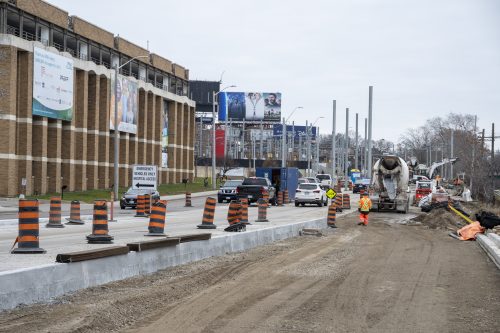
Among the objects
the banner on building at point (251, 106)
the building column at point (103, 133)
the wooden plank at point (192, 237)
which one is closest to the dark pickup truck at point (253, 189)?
the building column at point (103, 133)

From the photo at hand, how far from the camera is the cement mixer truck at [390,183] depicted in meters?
46.2

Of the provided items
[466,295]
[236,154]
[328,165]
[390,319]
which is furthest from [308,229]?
[328,165]

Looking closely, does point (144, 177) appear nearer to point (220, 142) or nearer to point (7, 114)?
point (7, 114)

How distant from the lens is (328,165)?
7047 inches

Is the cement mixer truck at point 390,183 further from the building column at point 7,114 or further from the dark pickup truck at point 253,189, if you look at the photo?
the building column at point 7,114

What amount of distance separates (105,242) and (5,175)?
37.2m

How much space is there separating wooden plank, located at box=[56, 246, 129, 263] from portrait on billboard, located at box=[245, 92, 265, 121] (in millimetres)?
136356

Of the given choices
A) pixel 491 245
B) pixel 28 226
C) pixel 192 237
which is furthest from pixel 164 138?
pixel 28 226

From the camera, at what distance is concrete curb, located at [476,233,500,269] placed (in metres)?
18.8

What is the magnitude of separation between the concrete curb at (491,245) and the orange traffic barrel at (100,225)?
9105 mm

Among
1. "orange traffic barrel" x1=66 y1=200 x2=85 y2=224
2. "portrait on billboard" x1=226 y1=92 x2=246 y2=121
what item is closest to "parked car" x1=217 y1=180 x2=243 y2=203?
"orange traffic barrel" x1=66 y1=200 x2=85 y2=224

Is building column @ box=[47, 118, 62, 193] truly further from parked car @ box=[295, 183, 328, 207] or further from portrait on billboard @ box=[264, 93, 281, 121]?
portrait on billboard @ box=[264, 93, 281, 121]

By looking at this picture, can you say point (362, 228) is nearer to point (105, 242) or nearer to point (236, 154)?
point (105, 242)

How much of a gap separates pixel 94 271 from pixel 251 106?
138 metres
